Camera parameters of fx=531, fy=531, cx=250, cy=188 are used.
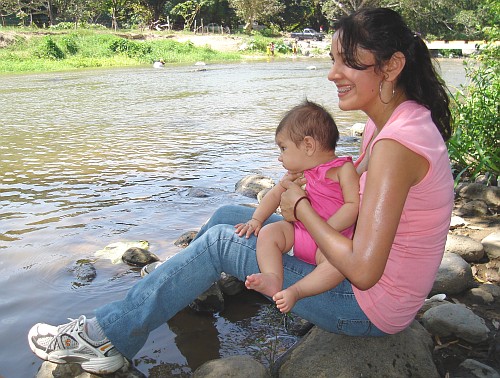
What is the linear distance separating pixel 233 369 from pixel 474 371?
1090 mm

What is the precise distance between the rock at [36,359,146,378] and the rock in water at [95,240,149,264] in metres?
1.46

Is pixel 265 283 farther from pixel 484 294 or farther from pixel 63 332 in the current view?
pixel 484 294

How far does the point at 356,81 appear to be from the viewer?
6.71 ft

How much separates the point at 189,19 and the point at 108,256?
4432 cm

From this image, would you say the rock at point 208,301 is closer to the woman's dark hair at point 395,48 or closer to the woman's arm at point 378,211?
the woman's arm at point 378,211

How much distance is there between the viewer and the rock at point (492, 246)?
368 centimetres

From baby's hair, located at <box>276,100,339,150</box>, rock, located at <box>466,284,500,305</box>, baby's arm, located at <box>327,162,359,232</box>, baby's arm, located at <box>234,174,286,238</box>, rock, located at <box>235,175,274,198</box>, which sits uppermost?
baby's hair, located at <box>276,100,339,150</box>

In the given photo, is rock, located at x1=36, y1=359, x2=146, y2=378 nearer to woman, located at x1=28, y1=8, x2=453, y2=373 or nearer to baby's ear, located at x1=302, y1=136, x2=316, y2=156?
woman, located at x1=28, y1=8, x2=453, y2=373

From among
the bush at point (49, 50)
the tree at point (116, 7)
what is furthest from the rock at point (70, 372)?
the tree at point (116, 7)

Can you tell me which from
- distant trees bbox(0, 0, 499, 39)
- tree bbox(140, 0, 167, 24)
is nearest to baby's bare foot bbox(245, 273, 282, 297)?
distant trees bbox(0, 0, 499, 39)

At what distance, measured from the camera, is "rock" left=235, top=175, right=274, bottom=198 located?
18.8 feet

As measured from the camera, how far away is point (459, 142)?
203 inches

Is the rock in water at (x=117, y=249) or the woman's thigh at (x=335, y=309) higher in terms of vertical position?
the woman's thigh at (x=335, y=309)

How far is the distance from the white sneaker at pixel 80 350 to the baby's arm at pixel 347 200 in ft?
3.80
